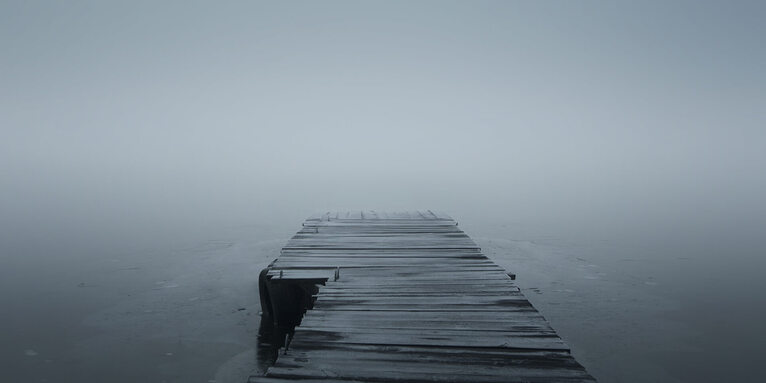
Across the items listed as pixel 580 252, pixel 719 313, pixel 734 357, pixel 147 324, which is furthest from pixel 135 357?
pixel 580 252

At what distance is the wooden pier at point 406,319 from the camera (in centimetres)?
426

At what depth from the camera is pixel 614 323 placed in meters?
9.65

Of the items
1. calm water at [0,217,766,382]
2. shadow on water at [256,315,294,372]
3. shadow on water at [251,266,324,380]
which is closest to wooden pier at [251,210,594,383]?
shadow on water at [251,266,324,380]

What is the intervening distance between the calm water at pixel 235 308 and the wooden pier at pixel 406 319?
1702 millimetres

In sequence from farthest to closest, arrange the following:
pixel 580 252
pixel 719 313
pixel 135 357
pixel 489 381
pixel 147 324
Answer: pixel 580 252 → pixel 719 313 → pixel 147 324 → pixel 135 357 → pixel 489 381

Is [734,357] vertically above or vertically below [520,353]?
below

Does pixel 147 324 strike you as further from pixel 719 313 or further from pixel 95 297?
pixel 719 313

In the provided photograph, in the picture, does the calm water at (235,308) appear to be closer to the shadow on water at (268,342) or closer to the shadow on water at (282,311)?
the shadow on water at (268,342)

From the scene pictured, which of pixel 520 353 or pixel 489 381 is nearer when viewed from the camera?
pixel 489 381

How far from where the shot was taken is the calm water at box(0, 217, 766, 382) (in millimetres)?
7797

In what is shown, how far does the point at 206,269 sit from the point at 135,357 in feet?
20.3

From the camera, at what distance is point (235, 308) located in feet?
33.9

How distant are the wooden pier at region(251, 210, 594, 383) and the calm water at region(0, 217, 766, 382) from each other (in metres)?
1.70

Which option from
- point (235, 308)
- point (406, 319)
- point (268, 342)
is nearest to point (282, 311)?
point (268, 342)
